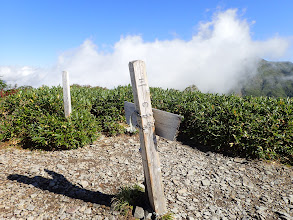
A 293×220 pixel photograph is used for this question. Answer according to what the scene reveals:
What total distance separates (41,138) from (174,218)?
376 centimetres

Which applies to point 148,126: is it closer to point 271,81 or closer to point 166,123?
point 166,123

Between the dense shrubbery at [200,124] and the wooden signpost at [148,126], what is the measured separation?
294cm

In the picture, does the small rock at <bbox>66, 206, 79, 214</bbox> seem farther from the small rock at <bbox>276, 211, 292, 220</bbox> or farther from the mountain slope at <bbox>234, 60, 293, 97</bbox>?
the mountain slope at <bbox>234, 60, 293, 97</bbox>

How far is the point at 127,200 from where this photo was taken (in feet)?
10.2

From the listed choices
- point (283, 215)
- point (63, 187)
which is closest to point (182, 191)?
point (283, 215)

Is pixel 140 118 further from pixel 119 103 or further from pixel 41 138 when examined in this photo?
pixel 119 103

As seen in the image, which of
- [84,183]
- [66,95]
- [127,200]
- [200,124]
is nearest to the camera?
[127,200]

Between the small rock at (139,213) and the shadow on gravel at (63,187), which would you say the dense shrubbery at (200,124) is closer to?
the shadow on gravel at (63,187)

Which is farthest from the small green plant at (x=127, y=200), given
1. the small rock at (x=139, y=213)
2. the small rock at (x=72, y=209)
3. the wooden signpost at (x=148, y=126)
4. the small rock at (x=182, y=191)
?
the small rock at (x=182, y=191)

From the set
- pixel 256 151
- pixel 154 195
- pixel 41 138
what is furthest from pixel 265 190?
pixel 41 138

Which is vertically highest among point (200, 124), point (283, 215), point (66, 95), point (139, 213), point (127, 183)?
point (66, 95)

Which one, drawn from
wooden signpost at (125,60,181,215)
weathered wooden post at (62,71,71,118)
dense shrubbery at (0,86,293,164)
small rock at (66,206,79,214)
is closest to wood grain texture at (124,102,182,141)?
wooden signpost at (125,60,181,215)

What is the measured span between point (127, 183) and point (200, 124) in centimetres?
277

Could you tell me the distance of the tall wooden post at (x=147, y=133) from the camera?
2.44m
